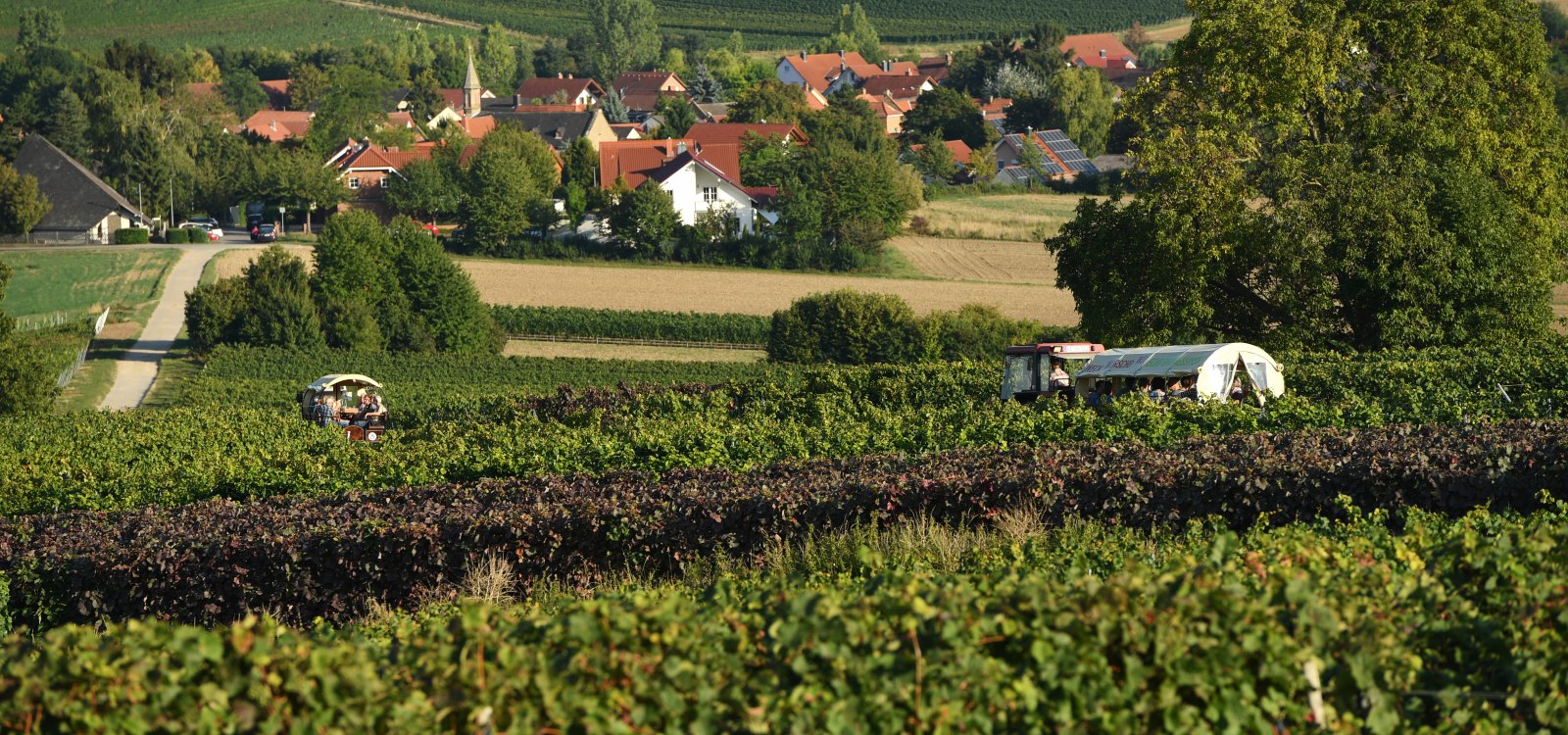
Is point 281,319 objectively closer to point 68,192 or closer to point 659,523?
point 68,192

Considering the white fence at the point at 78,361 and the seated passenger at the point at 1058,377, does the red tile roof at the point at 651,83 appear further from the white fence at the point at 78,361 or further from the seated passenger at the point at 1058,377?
the seated passenger at the point at 1058,377

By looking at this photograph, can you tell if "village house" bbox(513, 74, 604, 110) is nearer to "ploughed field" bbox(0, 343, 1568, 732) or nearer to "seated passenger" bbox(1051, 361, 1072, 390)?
"ploughed field" bbox(0, 343, 1568, 732)

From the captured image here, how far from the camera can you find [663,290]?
7300 centimetres


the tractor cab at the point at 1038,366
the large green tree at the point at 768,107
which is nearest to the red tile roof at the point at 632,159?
the large green tree at the point at 768,107

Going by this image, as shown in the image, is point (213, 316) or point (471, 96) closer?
point (213, 316)

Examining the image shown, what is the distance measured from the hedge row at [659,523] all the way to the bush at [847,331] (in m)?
42.5

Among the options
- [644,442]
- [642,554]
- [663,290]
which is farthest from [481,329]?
[642,554]

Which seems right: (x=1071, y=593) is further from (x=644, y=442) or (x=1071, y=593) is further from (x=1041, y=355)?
(x=1041, y=355)

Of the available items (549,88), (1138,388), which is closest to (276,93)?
(549,88)

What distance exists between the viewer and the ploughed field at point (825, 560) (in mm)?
6809

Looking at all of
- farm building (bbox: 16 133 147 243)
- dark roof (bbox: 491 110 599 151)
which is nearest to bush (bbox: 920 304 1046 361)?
farm building (bbox: 16 133 147 243)

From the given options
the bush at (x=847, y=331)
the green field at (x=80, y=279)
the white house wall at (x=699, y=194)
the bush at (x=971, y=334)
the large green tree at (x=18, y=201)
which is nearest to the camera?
the bush at (x=971, y=334)

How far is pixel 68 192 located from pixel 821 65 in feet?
344

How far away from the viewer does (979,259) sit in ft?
263
